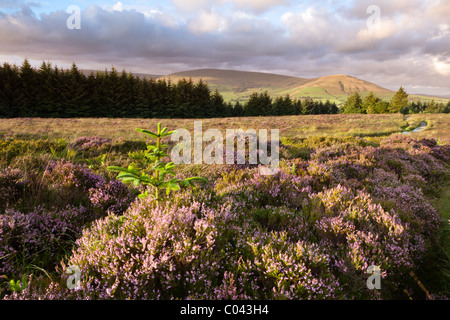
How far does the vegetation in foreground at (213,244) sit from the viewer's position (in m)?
2.03

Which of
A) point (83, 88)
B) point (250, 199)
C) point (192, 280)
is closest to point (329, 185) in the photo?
point (250, 199)

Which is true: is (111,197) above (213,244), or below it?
above

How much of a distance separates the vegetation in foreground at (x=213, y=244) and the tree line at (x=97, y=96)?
159 feet

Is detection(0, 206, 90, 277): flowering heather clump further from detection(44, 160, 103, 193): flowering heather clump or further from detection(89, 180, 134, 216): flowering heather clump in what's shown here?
detection(44, 160, 103, 193): flowering heather clump

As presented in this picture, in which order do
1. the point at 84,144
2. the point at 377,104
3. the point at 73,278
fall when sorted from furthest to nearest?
the point at 377,104 < the point at 84,144 < the point at 73,278

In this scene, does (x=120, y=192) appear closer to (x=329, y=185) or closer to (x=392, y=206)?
(x=329, y=185)

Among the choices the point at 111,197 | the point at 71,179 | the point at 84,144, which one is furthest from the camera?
the point at 84,144

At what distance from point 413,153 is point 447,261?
7.84 m

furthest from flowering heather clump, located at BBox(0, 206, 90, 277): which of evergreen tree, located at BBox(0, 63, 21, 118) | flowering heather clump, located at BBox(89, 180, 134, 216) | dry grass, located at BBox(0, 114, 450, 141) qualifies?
evergreen tree, located at BBox(0, 63, 21, 118)

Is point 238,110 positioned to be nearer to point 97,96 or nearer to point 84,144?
point 97,96

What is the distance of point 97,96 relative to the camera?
4678cm

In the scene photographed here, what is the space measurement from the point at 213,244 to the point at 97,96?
53.6 metres

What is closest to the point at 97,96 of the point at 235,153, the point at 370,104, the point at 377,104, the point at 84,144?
the point at 84,144

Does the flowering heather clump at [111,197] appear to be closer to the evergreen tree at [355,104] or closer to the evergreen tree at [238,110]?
the evergreen tree at [238,110]
